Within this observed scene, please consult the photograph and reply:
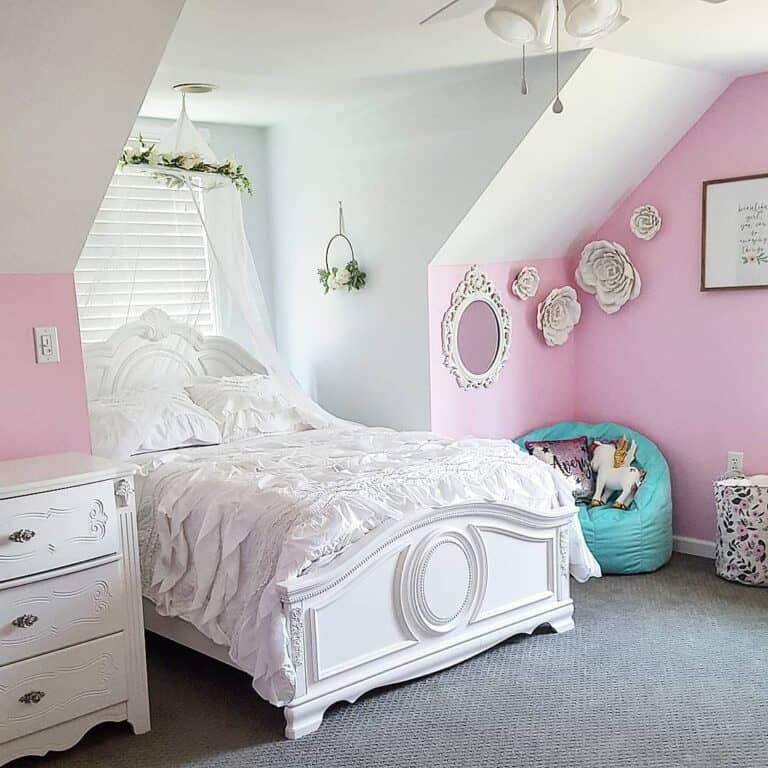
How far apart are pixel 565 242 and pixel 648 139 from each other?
71 centimetres

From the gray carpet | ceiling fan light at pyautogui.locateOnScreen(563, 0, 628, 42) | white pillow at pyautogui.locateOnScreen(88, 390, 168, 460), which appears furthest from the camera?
white pillow at pyautogui.locateOnScreen(88, 390, 168, 460)

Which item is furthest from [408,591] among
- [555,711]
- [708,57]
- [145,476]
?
[708,57]

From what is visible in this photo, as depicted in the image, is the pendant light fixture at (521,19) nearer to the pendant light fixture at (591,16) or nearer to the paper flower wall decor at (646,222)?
the pendant light fixture at (591,16)

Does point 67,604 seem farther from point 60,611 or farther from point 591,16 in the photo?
point 591,16

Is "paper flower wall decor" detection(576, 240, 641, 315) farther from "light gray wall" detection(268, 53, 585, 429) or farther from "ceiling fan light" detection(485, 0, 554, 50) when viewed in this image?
"ceiling fan light" detection(485, 0, 554, 50)

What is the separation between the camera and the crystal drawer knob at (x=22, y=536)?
8.34ft

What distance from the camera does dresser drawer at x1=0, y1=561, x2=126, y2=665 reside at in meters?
2.57

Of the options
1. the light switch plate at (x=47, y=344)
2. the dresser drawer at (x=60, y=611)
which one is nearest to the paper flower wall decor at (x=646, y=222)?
the light switch plate at (x=47, y=344)

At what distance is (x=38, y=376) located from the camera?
9.78 feet

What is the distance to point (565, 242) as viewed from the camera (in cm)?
484

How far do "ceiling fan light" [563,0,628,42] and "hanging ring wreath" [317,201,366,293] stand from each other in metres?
2.33

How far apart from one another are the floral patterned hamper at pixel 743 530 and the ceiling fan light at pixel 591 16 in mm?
2381

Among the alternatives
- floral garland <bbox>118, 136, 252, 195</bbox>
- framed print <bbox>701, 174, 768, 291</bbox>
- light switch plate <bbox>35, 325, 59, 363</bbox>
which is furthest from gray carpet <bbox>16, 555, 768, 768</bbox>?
floral garland <bbox>118, 136, 252, 195</bbox>

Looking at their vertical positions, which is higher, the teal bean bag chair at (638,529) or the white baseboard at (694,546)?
the teal bean bag chair at (638,529)
